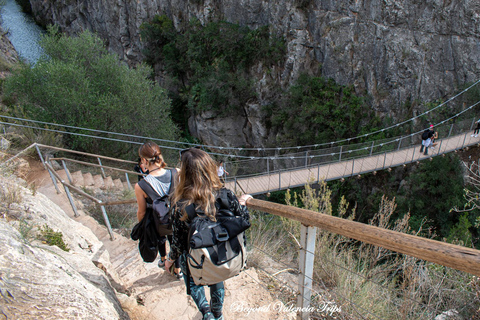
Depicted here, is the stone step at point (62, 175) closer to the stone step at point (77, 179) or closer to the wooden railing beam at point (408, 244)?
the stone step at point (77, 179)

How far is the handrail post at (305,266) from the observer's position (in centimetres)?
146

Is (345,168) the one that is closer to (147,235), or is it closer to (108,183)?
(108,183)

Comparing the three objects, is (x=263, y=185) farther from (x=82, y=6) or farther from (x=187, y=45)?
(x=82, y=6)

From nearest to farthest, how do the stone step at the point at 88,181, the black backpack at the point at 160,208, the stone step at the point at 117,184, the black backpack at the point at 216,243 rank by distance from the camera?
the black backpack at the point at 216,243
the black backpack at the point at 160,208
the stone step at the point at 88,181
the stone step at the point at 117,184

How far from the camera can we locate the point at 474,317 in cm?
185

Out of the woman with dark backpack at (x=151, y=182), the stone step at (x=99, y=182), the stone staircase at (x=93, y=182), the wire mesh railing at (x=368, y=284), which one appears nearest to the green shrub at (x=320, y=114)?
the stone staircase at (x=93, y=182)

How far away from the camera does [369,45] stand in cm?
1215

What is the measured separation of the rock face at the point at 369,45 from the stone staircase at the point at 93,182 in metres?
10.3

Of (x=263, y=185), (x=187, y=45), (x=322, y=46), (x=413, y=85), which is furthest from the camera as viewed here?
(x=187, y=45)

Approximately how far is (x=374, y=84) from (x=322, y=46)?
3.09 metres

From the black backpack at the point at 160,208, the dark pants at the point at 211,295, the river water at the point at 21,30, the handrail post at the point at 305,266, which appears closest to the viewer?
the handrail post at the point at 305,266

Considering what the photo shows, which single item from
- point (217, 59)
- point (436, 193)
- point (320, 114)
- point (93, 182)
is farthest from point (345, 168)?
A: point (217, 59)

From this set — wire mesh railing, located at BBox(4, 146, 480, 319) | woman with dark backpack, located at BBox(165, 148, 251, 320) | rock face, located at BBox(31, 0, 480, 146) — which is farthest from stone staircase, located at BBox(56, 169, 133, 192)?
rock face, located at BBox(31, 0, 480, 146)

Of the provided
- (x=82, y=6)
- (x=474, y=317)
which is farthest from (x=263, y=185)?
(x=82, y=6)
